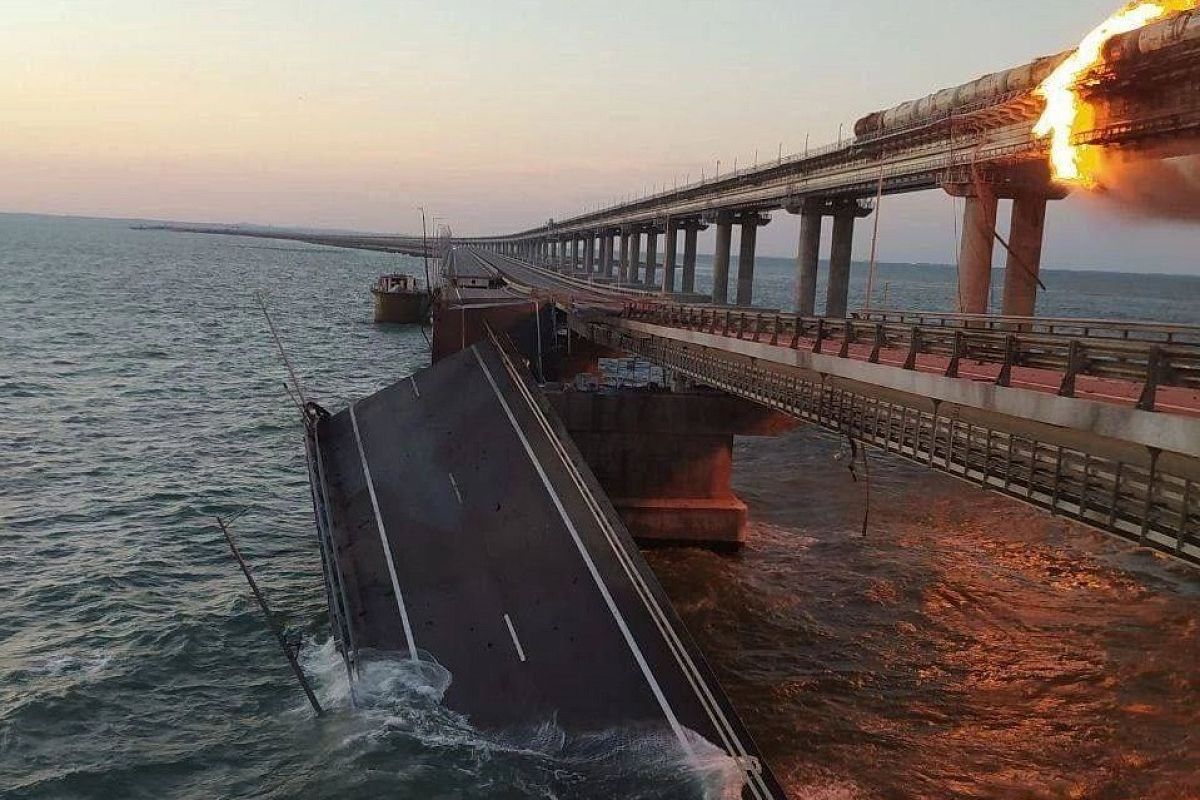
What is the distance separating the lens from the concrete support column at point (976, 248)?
134 ft

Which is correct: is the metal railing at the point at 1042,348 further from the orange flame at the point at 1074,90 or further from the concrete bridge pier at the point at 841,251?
the concrete bridge pier at the point at 841,251

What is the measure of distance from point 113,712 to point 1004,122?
135ft

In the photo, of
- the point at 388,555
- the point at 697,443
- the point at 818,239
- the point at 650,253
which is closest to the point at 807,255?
the point at 818,239

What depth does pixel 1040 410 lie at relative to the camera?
54.4 ft

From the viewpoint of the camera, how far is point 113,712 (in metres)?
19.5

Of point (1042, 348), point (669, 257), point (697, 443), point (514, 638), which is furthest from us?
point (669, 257)

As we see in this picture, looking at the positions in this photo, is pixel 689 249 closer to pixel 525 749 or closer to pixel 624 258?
pixel 624 258

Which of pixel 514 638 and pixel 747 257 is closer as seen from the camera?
pixel 514 638

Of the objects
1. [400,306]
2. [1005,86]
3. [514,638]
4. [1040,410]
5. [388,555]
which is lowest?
[514,638]

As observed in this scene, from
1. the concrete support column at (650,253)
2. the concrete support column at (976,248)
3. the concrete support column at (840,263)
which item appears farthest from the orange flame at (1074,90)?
the concrete support column at (650,253)

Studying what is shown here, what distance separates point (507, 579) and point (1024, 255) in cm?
3116

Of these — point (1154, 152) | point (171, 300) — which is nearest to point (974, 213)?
point (1154, 152)

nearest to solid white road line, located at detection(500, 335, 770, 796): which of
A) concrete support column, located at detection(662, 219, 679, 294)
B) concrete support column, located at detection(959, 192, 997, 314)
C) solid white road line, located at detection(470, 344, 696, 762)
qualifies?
solid white road line, located at detection(470, 344, 696, 762)

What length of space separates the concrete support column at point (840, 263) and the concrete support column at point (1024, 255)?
2001 cm
